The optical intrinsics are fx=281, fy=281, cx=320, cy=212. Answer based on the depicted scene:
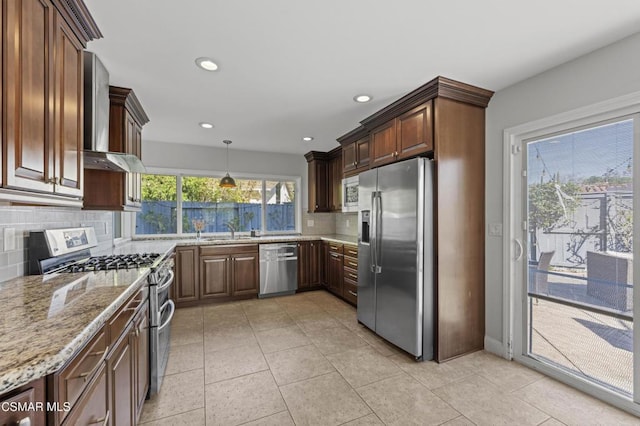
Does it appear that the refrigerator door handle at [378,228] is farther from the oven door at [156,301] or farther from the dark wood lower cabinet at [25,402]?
the dark wood lower cabinet at [25,402]

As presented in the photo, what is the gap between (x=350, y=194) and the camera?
4328 millimetres

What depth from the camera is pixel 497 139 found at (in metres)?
2.63

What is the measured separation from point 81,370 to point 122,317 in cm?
43

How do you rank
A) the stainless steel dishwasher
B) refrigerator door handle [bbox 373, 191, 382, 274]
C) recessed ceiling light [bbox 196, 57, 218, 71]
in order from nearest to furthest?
recessed ceiling light [bbox 196, 57, 218, 71]
refrigerator door handle [bbox 373, 191, 382, 274]
the stainless steel dishwasher

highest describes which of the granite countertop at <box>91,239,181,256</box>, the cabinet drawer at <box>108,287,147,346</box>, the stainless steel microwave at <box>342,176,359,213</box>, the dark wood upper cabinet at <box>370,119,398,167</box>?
the dark wood upper cabinet at <box>370,119,398,167</box>

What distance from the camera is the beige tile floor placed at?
72.0 inches

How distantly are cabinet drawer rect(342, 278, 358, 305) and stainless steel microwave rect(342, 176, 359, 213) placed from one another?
1103mm

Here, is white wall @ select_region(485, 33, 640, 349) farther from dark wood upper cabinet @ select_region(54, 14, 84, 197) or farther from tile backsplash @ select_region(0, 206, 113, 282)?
tile backsplash @ select_region(0, 206, 113, 282)

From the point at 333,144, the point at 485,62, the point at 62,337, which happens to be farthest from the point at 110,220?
the point at 485,62

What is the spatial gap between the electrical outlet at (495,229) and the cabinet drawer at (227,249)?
10.3 ft

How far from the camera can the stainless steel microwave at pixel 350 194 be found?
4191 mm

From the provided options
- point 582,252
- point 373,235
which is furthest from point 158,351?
point 582,252

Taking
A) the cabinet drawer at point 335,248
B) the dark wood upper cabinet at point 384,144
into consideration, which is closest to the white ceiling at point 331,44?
the dark wood upper cabinet at point 384,144

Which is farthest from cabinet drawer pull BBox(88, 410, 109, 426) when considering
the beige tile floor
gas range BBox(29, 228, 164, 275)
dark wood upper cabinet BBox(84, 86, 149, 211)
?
dark wood upper cabinet BBox(84, 86, 149, 211)
